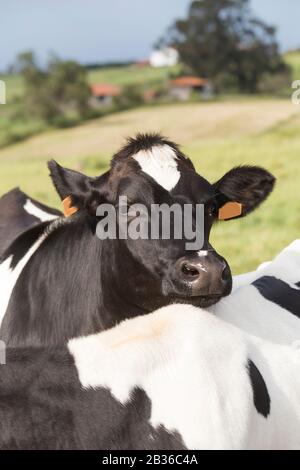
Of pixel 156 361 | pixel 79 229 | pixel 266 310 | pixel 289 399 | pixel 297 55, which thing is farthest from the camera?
pixel 297 55

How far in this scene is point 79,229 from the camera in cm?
507

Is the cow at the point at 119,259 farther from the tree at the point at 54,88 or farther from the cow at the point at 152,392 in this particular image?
the tree at the point at 54,88

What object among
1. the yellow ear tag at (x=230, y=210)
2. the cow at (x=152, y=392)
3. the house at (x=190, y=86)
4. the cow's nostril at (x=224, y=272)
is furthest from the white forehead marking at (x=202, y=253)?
the house at (x=190, y=86)

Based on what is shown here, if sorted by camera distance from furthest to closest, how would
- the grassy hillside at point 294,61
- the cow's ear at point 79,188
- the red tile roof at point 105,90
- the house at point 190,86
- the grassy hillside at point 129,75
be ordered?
1. the grassy hillside at point 129,75
2. the grassy hillside at point 294,61
3. the house at point 190,86
4. the red tile roof at point 105,90
5. the cow's ear at point 79,188

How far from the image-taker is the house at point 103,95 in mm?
56375

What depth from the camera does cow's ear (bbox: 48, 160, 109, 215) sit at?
4.78 metres

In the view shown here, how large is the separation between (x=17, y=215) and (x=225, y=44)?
73.7m

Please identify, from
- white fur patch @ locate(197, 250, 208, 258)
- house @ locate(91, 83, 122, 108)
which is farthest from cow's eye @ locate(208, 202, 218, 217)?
house @ locate(91, 83, 122, 108)

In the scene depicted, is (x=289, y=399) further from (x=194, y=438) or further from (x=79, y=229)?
(x=79, y=229)

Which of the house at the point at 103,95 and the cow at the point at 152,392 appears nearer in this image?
the cow at the point at 152,392

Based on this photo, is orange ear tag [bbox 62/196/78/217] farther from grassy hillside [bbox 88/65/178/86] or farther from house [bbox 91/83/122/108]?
grassy hillside [bbox 88/65/178/86]

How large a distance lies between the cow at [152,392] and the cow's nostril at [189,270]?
0.55 feet

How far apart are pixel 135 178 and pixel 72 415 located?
5.04 ft
